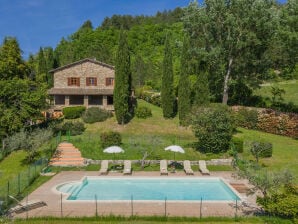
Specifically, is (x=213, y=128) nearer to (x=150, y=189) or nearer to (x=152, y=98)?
(x=150, y=189)

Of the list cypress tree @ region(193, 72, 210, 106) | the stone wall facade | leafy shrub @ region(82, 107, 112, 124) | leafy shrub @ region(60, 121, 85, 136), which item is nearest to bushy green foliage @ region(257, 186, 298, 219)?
leafy shrub @ region(60, 121, 85, 136)

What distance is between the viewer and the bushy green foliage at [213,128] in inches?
1270

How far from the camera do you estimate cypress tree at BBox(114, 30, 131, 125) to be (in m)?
41.7

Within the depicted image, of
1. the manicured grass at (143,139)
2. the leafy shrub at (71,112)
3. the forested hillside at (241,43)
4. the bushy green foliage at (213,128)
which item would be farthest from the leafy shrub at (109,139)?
the forested hillside at (241,43)

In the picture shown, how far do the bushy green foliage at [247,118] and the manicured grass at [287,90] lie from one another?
1460cm

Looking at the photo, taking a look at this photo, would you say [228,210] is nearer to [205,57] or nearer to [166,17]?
[205,57]

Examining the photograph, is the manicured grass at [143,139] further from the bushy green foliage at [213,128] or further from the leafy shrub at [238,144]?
the leafy shrub at [238,144]

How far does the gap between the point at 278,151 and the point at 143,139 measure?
1272cm

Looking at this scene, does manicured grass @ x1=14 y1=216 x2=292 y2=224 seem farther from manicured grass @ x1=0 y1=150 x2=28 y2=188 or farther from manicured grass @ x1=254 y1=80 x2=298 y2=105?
manicured grass @ x1=254 y1=80 x2=298 y2=105

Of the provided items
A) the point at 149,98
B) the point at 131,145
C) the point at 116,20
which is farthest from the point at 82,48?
the point at 131,145

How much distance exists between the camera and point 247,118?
136 feet

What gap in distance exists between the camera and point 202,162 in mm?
30219

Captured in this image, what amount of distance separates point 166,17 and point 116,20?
2231cm

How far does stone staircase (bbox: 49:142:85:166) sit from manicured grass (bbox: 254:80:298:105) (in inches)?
1365
